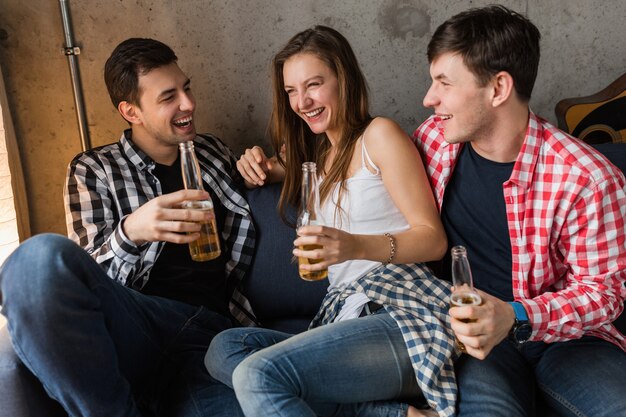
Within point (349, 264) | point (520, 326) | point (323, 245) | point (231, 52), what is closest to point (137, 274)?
point (349, 264)

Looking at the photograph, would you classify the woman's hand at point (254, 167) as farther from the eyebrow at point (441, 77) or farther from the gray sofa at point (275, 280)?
the eyebrow at point (441, 77)

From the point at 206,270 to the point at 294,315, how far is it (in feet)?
1.20

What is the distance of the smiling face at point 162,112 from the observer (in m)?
2.22

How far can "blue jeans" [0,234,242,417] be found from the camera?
1.56 metres

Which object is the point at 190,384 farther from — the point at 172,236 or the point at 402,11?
the point at 402,11

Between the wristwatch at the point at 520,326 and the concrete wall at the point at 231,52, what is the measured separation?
4.24 ft

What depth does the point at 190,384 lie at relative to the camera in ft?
6.10

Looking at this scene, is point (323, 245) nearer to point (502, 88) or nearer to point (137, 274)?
point (502, 88)

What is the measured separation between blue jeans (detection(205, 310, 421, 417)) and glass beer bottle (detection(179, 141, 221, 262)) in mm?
348

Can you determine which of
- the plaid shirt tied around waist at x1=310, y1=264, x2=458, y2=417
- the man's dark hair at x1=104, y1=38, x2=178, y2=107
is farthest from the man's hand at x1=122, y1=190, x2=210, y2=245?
the man's dark hair at x1=104, y1=38, x2=178, y2=107

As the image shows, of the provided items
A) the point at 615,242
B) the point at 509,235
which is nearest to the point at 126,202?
the point at 509,235

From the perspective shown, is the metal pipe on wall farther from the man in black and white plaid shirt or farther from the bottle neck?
the bottle neck

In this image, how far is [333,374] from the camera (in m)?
1.60

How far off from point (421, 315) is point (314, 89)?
0.79 meters
